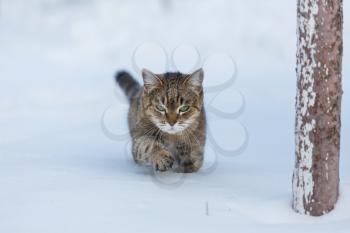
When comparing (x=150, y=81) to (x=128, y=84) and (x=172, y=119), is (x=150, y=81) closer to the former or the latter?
(x=172, y=119)

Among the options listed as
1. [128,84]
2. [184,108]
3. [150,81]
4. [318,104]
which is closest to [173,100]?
[184,108]

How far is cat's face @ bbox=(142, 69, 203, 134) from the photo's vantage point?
5.55m

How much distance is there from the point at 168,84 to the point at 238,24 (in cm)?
900

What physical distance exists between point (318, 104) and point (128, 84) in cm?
297

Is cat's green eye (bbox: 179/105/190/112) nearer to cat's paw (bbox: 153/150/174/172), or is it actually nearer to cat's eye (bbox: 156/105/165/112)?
cat's eye (bbox: 156/105/165/112)

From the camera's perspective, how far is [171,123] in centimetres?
550

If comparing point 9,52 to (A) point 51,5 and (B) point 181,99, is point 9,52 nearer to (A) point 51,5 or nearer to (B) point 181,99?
(A) point 51,5

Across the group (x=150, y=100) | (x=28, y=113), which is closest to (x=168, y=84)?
(x=150, y=100)

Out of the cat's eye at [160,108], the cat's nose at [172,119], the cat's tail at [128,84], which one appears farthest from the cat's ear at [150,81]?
the cat's tail at [128,84]

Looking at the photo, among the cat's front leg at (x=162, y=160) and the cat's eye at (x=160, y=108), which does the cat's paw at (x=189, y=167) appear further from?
the cat's eye at (x=160, y=108)

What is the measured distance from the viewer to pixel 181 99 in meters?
5.61

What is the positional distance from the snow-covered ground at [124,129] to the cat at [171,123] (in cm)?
14

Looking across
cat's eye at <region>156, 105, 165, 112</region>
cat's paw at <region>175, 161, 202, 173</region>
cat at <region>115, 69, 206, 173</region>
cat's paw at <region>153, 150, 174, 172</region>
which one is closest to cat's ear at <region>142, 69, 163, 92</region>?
cat at <region>115, 69, 206, 173</region>

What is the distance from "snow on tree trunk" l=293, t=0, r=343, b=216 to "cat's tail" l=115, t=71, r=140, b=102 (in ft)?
8.62
